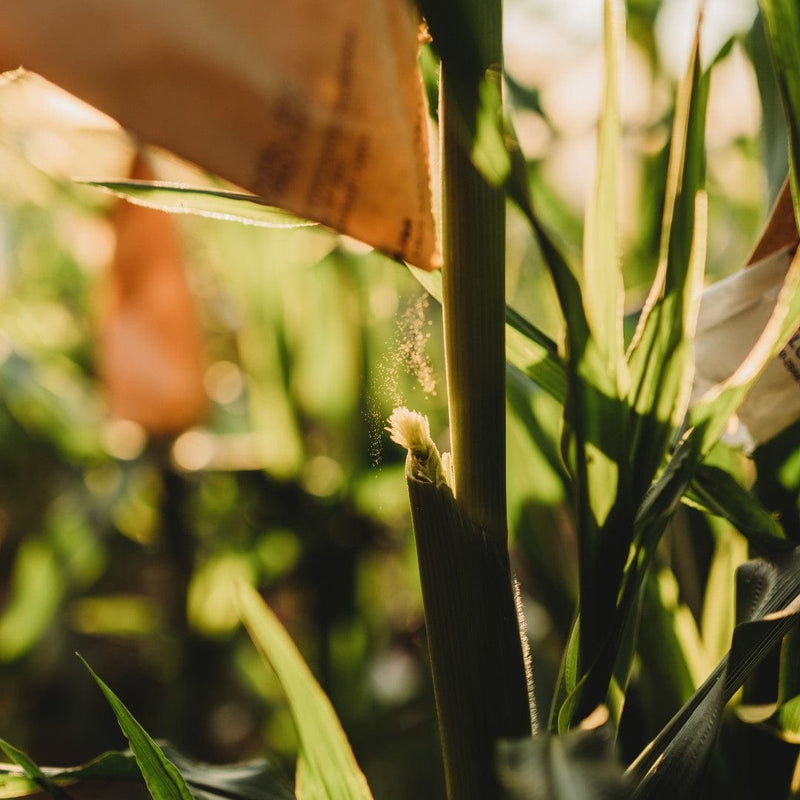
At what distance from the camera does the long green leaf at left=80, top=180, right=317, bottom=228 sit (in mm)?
205

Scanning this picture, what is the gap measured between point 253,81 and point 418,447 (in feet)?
0.29

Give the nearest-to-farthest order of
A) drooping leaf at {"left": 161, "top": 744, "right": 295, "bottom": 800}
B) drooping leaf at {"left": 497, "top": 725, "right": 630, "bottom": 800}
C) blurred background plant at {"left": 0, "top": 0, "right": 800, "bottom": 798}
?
drooping leaf at {"left": 497, "top": 725, "right": 630, "bottom": 800}, drooping leaf at {"left": 161, "top": 744, "right": 295, "bottom": 800}, blurred background plant at {"left": 0, "top": 0, "right": 800, "bottom": 798}

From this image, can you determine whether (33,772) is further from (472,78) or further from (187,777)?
(472,78)

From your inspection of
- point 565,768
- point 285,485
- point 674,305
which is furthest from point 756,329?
point 285,485

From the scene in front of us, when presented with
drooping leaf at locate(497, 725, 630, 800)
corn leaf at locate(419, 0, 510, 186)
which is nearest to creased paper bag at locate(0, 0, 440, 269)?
corn leaf at locate(419, 0, 510, 186)

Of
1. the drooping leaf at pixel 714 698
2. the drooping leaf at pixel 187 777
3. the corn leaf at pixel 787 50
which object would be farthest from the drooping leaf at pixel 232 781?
the corn leaf at pixel 787 50

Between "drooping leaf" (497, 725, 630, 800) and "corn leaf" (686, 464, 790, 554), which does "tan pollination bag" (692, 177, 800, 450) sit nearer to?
"corn leaf" (686, 464, 790, 554)

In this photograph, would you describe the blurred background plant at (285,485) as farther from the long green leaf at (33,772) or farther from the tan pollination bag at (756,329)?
the long green leaf at (33,772)

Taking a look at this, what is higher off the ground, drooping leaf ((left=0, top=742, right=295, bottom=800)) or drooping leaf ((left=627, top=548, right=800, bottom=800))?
drooping leaf ((left=627, top=548, right=800, bottom=800))

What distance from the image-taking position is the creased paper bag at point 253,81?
0.17 meters

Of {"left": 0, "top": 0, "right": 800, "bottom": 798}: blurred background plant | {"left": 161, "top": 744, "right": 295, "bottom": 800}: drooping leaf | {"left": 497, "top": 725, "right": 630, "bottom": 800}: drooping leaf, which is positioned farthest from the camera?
{"left": 0, "top": 0, "right": 800, "bottom": 798}: blurred background plant

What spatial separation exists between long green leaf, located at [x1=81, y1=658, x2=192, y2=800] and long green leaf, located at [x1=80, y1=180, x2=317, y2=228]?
13 cm

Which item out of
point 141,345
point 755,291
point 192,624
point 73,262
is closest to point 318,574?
point 192,624

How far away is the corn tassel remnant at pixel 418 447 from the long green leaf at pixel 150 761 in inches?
4.1
